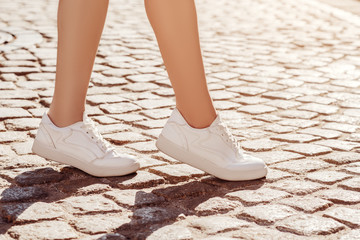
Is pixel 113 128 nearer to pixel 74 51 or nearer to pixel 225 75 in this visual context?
pixel 74 51

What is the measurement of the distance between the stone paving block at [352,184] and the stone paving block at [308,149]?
1.24 ft

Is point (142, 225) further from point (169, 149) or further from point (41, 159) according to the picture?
point (41, 159)

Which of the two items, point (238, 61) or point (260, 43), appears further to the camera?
point (260, 43)

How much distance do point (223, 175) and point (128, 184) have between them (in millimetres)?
361

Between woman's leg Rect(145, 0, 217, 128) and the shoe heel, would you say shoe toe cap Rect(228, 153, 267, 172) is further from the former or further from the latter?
the shoe heel

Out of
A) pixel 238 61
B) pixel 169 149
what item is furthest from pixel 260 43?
pixel 169 149

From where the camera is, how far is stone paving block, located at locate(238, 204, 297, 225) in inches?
91.1

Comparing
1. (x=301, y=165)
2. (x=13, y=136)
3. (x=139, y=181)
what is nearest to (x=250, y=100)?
(x=301, y=165)

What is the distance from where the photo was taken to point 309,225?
2256 millimetres

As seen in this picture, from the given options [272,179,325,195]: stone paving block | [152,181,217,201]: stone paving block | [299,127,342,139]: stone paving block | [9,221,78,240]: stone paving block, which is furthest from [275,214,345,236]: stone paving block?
[299,127,342,139]: stone paving block

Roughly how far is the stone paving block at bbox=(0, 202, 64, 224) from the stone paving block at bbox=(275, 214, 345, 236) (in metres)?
0.73

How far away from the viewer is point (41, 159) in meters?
2.95

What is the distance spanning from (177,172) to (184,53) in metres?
0.48

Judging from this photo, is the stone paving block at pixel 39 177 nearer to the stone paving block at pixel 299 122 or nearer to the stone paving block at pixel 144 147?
the stone paving block at pixel 144 147
